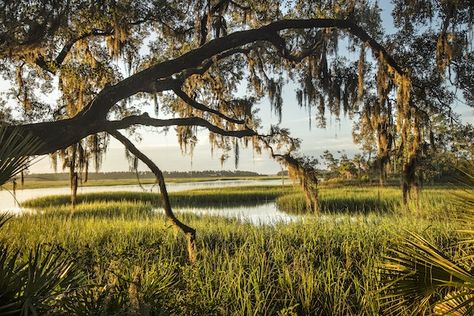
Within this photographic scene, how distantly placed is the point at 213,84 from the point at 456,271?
1074 centimetres

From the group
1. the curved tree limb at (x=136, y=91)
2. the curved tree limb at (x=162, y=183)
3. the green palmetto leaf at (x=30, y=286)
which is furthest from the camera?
the curved tree limb at (x=162, y=183)

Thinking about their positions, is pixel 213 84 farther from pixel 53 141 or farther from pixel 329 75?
pixel 53 141

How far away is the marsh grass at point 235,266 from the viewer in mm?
4336

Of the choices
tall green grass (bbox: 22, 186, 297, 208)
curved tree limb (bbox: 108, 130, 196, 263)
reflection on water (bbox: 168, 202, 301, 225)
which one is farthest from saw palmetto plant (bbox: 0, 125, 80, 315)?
tall green grass (bbox: 22, 186, 297, 208)

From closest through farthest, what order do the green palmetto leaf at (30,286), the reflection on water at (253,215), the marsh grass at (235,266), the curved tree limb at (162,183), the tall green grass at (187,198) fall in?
the green palmetto leaf at (30,286)
the marsh grass at (235,266)
the curved tree limb at (162,183)
the reflection on water at (253,215)
the tall green grass at (187,198)

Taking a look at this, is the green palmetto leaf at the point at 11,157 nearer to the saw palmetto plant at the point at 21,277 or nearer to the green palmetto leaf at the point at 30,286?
the saw palmetto plant at the point at 21,277

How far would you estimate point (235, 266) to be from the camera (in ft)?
20.4

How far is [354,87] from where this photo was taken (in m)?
12.0

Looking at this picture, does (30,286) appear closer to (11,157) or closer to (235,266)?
(11,157)

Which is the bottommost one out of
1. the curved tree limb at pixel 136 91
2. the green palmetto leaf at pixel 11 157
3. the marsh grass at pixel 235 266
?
the marsh grass at pixel 235 266

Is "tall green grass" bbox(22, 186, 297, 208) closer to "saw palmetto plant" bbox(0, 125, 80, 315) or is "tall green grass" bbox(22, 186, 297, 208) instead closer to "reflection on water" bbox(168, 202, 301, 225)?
"reflection on water" bbox(168, 202, 301, 225)

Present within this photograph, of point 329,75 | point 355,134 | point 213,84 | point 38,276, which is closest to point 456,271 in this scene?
point 38,276

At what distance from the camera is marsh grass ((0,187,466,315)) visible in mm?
4336

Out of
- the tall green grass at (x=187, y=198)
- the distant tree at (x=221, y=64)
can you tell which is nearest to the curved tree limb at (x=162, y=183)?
the distant tree at (x=221, y=64)
